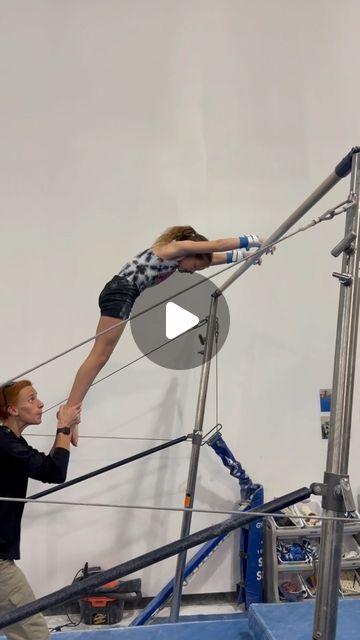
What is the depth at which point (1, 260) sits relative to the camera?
9.31 feet

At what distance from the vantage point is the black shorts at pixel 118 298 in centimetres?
183

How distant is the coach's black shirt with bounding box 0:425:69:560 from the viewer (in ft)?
5.16

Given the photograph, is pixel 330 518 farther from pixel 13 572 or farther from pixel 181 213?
pixel 181 213

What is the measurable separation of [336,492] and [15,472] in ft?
3.62

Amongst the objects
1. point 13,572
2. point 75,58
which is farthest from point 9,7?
point 13,572

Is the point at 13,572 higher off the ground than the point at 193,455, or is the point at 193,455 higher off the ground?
the point at 193,455

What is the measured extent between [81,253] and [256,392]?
4.68ft

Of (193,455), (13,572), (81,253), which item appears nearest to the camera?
(13,572)

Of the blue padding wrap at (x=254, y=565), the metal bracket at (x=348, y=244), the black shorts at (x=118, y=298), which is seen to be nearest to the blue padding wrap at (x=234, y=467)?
the blue padding wrap at (x=254, y=565)
